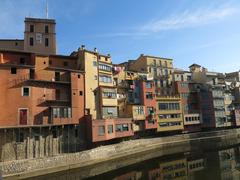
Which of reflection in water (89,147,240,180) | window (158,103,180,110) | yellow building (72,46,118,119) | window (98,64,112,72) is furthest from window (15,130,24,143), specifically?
window (158,103,180,110)

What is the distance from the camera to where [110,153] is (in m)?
43.8

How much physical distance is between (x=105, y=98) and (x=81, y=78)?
6.82 meters

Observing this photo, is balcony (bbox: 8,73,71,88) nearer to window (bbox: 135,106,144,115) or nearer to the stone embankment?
the stone embankment

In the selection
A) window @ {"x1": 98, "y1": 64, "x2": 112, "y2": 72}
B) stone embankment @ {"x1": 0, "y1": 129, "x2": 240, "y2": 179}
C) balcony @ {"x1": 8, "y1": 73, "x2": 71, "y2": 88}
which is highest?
window @ {"x1": 98, "y1": 64, "x2": 112, "y2": 72}

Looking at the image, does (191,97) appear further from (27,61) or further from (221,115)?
(27,61)

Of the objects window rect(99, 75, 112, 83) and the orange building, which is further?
window rect(99, 75, 112, 83)

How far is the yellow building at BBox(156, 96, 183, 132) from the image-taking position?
60.9 meters

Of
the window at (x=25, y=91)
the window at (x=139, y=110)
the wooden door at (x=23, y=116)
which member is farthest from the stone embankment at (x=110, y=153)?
the window at (x=25, y=91)

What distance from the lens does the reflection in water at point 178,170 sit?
107 ft

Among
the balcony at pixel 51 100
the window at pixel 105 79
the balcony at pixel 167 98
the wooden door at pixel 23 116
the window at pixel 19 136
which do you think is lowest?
the window at pixel 19 136

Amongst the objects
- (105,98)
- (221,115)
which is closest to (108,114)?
(105,98)

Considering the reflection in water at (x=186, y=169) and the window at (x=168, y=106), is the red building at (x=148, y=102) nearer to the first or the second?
the window at (x=168, y=106)

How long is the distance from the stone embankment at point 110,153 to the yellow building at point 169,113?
10.1 feet

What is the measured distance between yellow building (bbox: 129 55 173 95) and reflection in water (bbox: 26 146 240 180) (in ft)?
91.7
